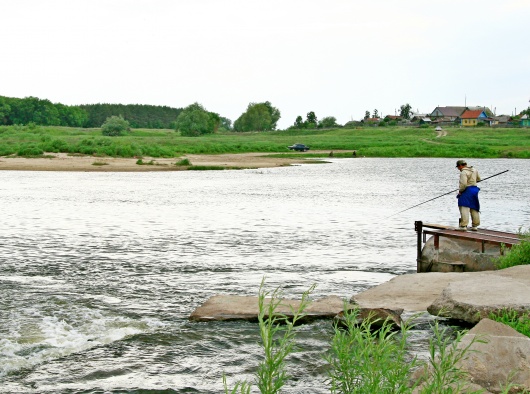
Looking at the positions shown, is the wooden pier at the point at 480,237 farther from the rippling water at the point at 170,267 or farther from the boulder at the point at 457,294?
the boulder at the point at 457,294

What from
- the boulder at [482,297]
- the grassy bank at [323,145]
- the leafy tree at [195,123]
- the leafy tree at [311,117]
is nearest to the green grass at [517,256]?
the boulder at [482,297]

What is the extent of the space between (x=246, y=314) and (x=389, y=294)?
278cm

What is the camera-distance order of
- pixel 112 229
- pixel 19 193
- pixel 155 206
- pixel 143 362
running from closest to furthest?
pixel 143 362, pixel 112 229, pixel 155 206, pixel 19 193

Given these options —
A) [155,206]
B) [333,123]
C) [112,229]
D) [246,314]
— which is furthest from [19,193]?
[333,123]

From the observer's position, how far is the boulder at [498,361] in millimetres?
7875

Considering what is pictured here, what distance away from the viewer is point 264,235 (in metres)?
24.2

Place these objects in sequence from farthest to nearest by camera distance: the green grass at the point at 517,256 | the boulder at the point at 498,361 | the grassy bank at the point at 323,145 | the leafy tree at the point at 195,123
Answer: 1. the leafy tree at the point at 195,123
2. the grassy bank at the point at 323,145
3. the green grass at the point at 517,256
4. the boulder at the point at 498,361

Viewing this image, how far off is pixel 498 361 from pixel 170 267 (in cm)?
1097

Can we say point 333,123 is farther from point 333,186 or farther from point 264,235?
point 264,235

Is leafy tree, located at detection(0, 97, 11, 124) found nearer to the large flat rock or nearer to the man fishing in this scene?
the man fishing

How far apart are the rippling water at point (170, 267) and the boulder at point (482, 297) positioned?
205cm

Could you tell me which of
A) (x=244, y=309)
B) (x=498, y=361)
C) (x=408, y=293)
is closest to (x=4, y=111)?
(x=244, y=309)

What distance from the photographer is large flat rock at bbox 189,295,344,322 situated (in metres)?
12.3

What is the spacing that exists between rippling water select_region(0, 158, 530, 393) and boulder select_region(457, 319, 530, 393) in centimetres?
192
